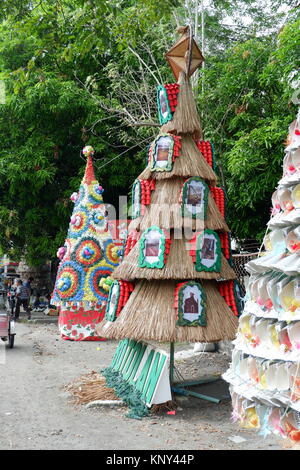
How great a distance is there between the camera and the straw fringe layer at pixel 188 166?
7.98 metres

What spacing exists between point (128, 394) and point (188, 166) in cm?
343

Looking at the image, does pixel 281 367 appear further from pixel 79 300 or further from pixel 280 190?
pixel 79 300

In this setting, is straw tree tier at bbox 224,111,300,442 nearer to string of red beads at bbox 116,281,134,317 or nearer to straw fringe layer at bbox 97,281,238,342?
straw fringe layer at bbox 97,281,238,342

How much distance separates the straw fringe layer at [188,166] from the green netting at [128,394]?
124 inches

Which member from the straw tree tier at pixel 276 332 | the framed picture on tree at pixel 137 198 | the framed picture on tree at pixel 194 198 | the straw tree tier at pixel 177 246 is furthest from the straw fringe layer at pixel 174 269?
the straw tree tier at pixel 276 332

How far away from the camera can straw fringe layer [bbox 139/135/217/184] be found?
798 cm

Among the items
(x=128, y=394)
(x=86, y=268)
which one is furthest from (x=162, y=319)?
(x=86, y=268)

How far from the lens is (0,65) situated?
1848cm

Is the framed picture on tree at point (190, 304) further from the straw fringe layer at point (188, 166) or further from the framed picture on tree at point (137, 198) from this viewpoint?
the straw fringe layer at point (188, 166)

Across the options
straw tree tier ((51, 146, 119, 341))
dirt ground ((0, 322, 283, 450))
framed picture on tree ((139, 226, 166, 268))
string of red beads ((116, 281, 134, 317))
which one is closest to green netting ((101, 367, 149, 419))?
dirt ground ((0, 322, 283, 450))

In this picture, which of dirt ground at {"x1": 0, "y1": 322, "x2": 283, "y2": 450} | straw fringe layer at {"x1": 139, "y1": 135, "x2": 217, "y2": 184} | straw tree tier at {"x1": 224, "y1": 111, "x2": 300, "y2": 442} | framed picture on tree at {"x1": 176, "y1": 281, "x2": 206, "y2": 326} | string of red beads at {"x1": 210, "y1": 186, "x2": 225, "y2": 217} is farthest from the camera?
string of red beads at {"x1": 210, "y1": 186, "x2": 225, "y2": 217}

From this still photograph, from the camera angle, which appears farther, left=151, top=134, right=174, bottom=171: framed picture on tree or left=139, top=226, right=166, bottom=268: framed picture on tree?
left=151, top=134, right=174, bottom=171: framed picture on tree

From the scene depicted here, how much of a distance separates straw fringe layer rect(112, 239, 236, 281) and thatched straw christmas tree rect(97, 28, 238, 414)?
0.01 m

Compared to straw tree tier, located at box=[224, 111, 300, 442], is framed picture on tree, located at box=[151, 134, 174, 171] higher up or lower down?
higher up
